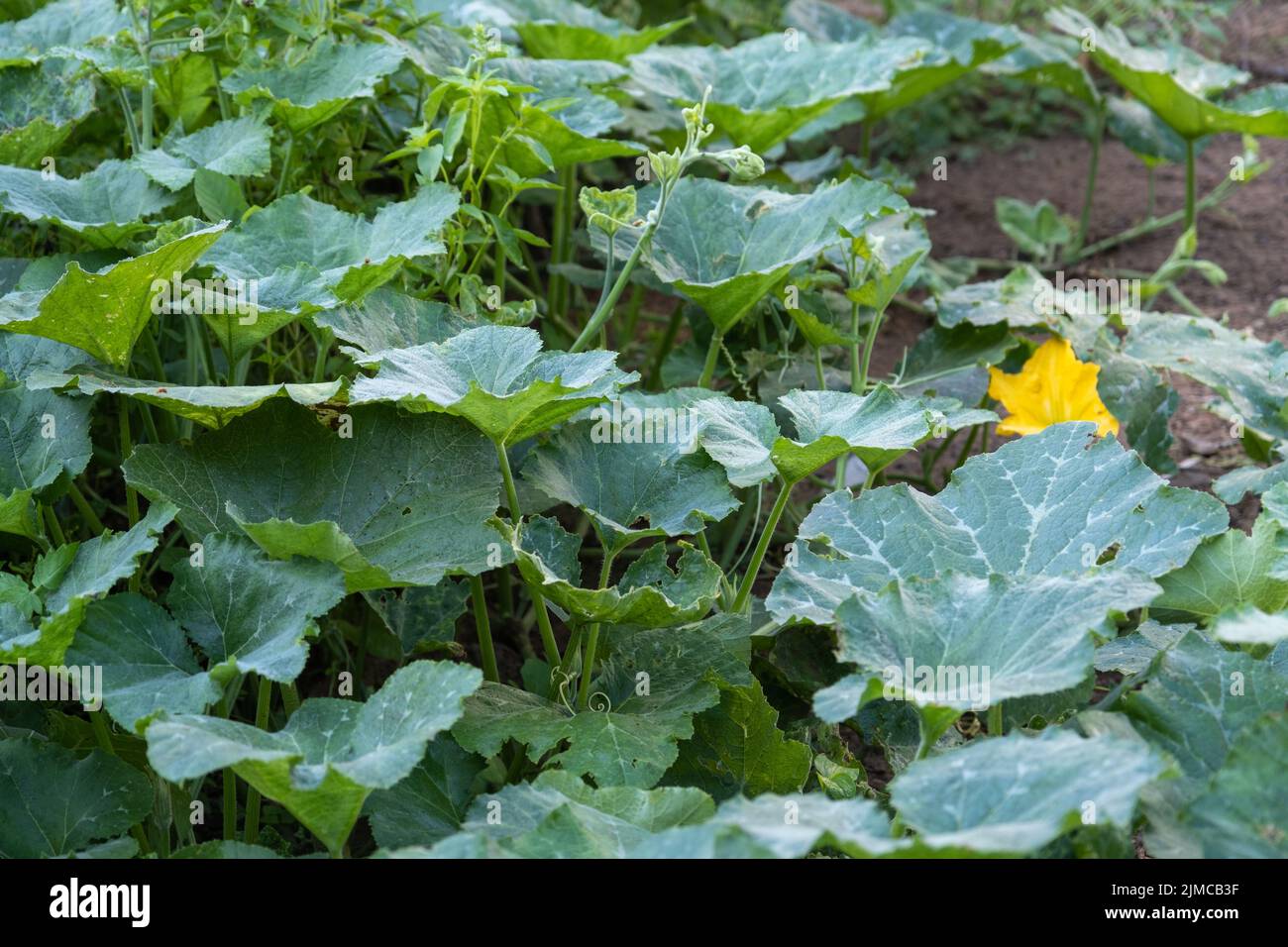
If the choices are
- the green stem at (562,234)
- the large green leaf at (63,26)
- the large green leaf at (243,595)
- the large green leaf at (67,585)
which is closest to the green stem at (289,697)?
the large green leaf at (243,595)

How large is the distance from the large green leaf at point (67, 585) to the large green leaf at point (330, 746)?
0.18 m

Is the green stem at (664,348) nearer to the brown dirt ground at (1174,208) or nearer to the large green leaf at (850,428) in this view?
the brown dirt ground at (1174,208)

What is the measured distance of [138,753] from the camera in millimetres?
1836

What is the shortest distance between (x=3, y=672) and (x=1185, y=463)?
7.81 feet

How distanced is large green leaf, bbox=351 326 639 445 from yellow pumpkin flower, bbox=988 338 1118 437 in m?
0.86

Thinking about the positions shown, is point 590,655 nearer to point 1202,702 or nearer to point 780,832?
point 780,832

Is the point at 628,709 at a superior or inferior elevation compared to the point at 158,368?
inferior

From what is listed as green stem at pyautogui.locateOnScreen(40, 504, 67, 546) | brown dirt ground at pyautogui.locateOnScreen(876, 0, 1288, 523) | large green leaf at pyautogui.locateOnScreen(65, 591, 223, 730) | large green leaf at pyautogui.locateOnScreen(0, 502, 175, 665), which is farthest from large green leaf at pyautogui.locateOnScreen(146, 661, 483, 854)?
brown dirt ground at pyautogui.locateOnScreen(876, 0, 1288, 523)

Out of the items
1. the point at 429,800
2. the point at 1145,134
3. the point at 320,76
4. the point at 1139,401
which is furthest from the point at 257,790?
the point at 1145,134

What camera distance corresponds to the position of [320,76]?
2.33m

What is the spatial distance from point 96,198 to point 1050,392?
5.30ft

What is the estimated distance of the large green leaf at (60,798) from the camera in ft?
5.26
